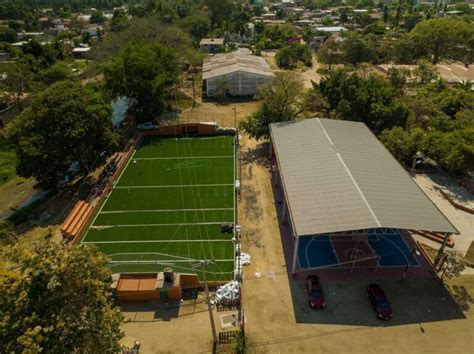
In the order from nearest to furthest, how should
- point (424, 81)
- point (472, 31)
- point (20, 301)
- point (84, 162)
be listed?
point (20, 301)
point (84, 162)
point (424, 81)
point (472, 31)

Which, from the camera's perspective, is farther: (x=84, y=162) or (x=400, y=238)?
(x=84, y=162)

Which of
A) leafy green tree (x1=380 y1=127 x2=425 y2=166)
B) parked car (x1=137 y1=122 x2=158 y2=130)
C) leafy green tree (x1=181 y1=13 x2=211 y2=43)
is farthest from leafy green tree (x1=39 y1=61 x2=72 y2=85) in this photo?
leafy green tree (x1=380 y1=127 x2=425 y2=166)

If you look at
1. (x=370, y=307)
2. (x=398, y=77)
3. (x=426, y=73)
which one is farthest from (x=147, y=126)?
(x=426, y=73)

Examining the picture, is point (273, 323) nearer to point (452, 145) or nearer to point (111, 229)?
point (111, 229)

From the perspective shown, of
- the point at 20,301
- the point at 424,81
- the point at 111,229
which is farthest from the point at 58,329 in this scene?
the point at 424,81

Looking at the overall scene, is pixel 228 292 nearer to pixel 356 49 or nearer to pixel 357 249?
pixel 357 249

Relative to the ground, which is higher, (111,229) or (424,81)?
(424,81)
